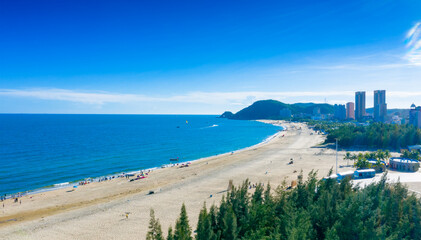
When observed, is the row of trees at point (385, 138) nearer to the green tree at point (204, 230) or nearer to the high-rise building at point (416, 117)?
the high-rise building at point (416, 117)

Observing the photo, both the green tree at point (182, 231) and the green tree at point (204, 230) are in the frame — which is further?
the green tree at point (204, 230)

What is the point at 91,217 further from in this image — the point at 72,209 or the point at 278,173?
the point at 278,173

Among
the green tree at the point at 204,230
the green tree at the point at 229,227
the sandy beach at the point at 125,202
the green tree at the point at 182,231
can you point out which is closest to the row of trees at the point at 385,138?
the sandy beach at the point at 125,202

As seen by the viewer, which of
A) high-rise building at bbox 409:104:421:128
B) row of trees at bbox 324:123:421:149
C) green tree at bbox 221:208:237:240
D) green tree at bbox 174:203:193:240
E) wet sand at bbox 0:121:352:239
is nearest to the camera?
green tree at bbox 174:203:193:240

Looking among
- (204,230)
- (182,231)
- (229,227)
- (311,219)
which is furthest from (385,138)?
(182,231)

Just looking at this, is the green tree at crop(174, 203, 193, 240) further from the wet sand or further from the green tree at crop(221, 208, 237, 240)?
the wet sand

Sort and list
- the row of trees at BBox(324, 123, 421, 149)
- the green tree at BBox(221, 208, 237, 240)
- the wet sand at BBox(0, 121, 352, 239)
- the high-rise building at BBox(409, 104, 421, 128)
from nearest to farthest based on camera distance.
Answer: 1. the green tree at BBox(221, 208, 237, 240)
2. the wet sand at BBox(0, 121, 352, 239)
3. the row of trees at BBox(324, 123, 421, 149)
4. the high-rise building at BBox(409, 104, 421, 128)

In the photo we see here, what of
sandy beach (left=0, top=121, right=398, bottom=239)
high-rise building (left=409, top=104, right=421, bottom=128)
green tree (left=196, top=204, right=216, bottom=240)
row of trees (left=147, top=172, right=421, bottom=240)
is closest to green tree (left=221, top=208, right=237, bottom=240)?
row of trees (left=147, top=172, right=421, bottom=240)
